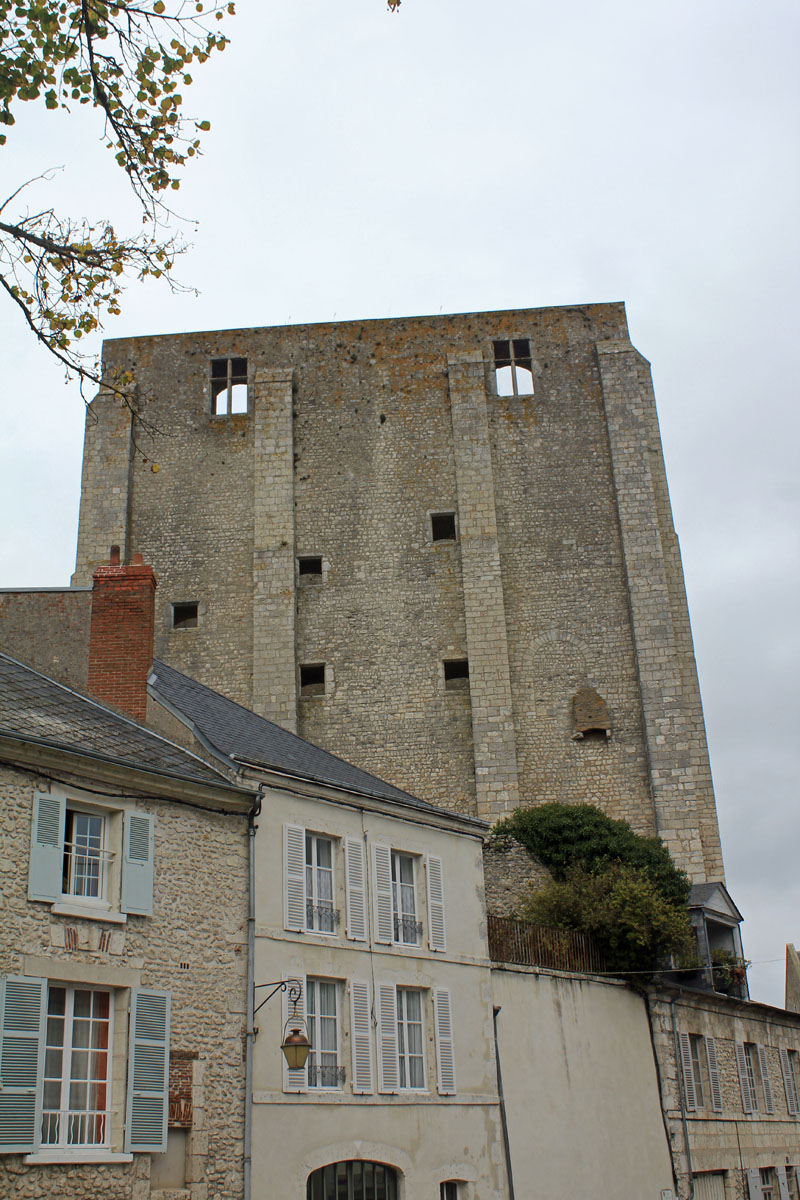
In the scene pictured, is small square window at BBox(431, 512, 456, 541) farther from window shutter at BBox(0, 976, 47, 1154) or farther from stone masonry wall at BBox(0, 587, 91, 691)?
window shutter at BBox(0, 976, 47, 1154)

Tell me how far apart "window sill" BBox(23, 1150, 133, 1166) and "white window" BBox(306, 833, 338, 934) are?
3051mm

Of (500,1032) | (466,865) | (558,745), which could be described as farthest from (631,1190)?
(558,745)

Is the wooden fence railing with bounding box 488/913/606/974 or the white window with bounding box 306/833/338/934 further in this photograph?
the wooden fence railing with bounding box 488/913/606/974

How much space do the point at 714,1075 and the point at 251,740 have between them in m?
8.49

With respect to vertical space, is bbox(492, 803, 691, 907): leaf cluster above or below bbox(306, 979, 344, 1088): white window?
above

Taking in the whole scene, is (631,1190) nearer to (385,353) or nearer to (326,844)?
(326,844)

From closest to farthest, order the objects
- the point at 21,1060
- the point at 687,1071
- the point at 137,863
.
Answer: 1. the point at 21,1060
2. the point at 137,863
3. the point at 687,1071

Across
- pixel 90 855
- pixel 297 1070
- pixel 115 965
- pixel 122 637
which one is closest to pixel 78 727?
pixel 90 855

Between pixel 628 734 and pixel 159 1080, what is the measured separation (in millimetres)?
17827

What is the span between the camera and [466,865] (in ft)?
46.0

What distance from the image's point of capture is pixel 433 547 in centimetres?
2825

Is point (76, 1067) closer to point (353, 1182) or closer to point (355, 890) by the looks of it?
point (353, 1182)

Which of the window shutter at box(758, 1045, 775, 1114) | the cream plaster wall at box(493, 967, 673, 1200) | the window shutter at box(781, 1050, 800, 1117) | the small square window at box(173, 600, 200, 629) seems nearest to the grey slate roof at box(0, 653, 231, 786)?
the cream plaster wall at box(493, 967, 673, 1200)

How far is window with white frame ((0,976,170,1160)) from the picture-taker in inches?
348
